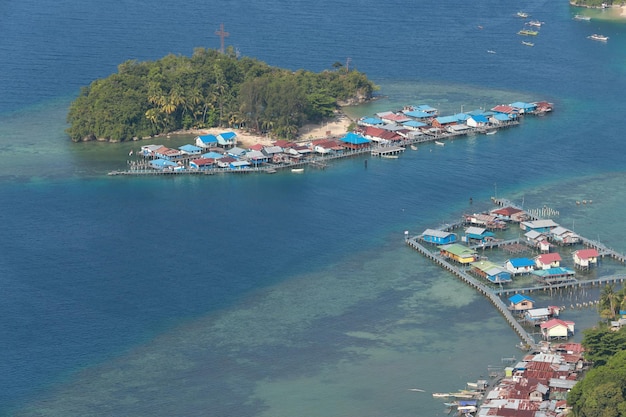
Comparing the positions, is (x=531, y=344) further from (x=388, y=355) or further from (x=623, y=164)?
(x=623, y=164)

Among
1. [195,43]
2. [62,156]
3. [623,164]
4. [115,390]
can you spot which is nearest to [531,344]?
[115,390]

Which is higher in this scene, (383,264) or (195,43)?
(195,43)

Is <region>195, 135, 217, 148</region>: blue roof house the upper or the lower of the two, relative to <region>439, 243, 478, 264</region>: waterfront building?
upper

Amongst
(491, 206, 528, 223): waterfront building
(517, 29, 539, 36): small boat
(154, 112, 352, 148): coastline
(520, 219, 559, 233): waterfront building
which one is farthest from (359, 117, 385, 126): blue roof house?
(517, 29, 539, 36): small boat

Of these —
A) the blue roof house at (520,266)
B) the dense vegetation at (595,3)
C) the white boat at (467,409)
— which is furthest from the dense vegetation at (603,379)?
the dense vegetation at (595,3)

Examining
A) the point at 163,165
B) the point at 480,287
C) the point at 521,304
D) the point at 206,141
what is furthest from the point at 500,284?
the point at 206,141

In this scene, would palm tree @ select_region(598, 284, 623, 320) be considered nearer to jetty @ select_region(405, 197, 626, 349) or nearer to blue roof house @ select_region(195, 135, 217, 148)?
jetty @ select_region(405, 197, 626, 349)

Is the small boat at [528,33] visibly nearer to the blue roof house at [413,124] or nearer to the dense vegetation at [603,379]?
the blue roof house at [413,124]
